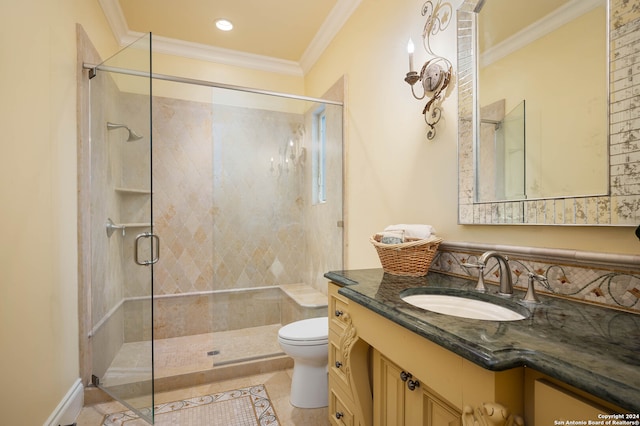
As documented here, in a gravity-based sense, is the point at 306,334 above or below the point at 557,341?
below

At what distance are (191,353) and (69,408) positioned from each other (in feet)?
2.83

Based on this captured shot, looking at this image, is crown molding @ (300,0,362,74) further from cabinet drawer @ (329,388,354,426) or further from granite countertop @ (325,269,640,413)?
cabinet drawer @ (329,388,354,426)

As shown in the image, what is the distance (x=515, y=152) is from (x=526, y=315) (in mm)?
606

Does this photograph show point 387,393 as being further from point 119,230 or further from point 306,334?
point 119,230

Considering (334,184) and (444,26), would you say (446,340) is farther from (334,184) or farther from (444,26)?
(334,184)

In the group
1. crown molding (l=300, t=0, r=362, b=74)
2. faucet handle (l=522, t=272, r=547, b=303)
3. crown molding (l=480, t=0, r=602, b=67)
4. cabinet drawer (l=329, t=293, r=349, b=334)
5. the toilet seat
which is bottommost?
the toilet seat

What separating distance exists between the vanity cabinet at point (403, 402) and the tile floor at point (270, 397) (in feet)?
2.38

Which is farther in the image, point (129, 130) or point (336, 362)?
point (129, 130)

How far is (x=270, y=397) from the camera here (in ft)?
6.42

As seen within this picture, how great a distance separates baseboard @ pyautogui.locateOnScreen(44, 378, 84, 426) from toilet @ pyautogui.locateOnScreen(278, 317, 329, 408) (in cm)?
118

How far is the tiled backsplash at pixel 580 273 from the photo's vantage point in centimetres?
81

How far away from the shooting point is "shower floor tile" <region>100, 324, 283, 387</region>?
1856mm

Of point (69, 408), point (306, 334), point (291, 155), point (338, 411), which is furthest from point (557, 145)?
point (69, 408)

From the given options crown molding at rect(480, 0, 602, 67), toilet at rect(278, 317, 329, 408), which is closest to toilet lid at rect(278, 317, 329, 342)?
toilet at rect(278, 317, 329, 408)
